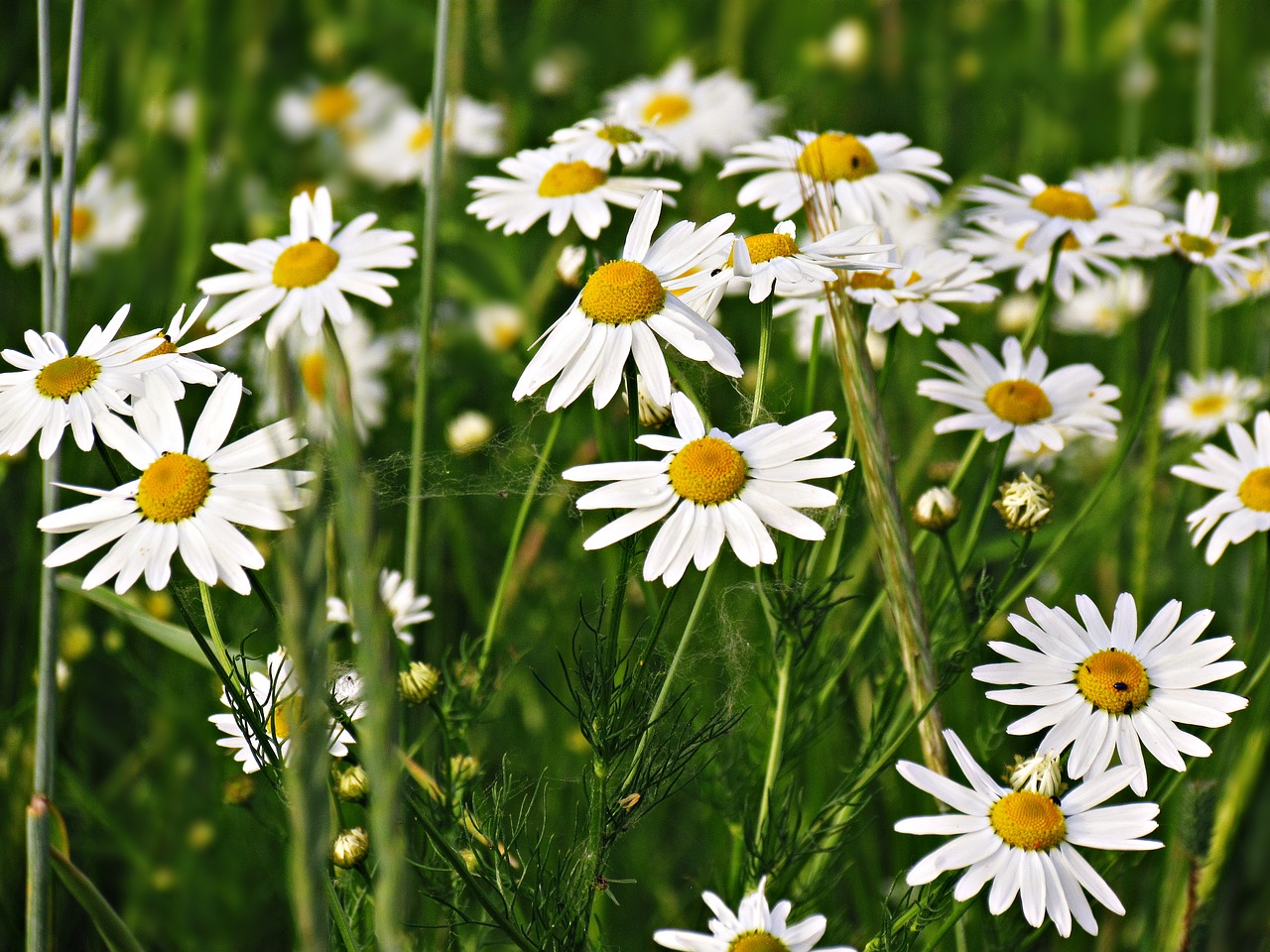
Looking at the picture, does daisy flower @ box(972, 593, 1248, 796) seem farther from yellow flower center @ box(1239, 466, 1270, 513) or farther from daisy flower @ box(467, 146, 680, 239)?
daisy flower @ box(467, 146, 680, 239)

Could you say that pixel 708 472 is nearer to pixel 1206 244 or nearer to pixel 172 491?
pixel 172 491

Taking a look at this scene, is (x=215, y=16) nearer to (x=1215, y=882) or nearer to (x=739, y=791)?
(x=739, y=791)

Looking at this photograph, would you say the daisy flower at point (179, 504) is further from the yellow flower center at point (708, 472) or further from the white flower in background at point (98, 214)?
the white flower in background at point (98, 214)

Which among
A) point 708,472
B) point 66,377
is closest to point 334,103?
point 66,377

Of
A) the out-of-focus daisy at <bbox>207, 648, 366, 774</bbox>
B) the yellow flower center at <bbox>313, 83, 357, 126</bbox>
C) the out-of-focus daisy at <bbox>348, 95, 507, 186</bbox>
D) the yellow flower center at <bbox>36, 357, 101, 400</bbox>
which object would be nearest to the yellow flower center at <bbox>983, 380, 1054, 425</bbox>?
the out-of-focus daisy at <bbox>207, 648, 366, 774</bbox>

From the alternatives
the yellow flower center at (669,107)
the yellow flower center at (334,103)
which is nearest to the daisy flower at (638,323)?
the yellow flower center at (669,107)

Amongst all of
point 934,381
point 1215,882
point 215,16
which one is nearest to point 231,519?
point 934,381
